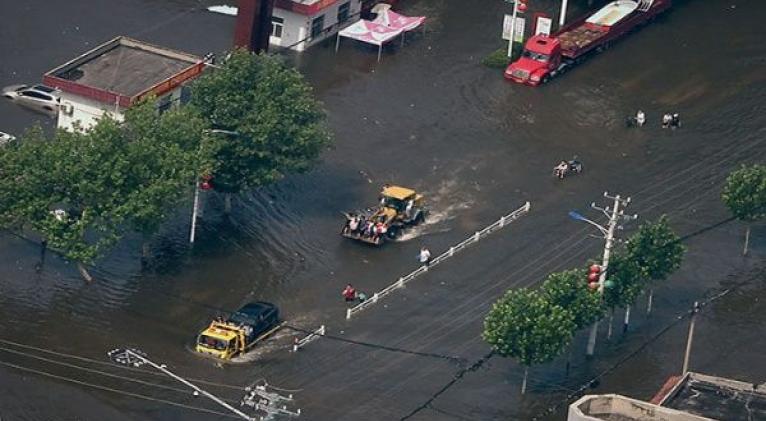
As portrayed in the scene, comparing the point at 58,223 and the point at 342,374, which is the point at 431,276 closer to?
the point at 342,374

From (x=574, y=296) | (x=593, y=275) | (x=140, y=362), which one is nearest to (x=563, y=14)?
(x=574, y=296)

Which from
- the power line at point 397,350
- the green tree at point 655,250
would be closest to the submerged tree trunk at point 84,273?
the power line at point 397,350

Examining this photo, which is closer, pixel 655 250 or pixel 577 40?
pixel 655 250

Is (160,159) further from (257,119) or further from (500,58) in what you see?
(500,58)

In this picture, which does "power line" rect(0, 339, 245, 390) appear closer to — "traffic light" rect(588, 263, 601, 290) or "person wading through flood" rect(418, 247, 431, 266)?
"person wading through flood" rect(418, 247, 431, 266)

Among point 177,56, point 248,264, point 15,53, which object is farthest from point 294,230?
point 15,53

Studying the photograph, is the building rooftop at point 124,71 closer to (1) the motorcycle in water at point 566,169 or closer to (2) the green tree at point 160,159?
(2) the green tree at point 160,159

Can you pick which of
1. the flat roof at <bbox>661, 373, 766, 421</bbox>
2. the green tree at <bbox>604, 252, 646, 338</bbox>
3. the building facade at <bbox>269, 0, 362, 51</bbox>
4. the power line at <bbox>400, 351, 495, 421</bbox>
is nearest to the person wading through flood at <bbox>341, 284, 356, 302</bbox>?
the power line at <bbox>400, 351, 495, 421</bbox>
